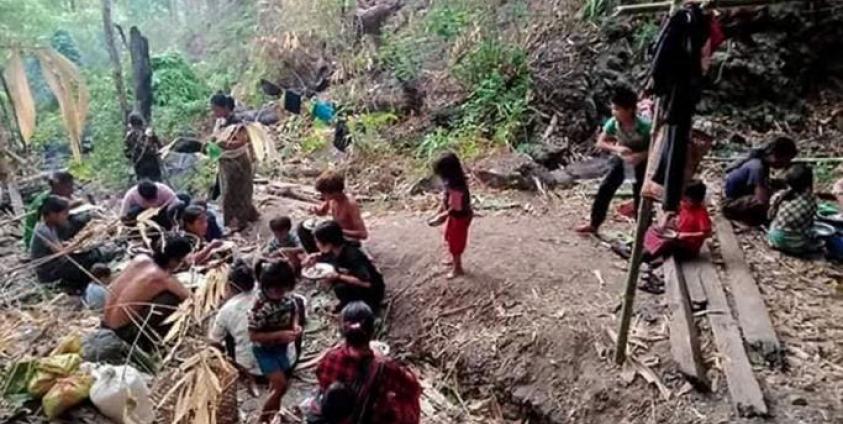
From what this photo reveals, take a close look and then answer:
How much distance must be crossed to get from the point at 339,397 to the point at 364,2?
10544 mm

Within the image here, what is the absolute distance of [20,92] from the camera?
195cm

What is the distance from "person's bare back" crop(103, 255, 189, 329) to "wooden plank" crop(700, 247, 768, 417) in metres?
3.13

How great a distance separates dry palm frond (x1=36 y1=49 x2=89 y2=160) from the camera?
6.18 ft

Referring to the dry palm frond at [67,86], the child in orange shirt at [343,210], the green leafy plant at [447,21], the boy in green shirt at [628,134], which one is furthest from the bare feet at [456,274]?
the green leafy plant at [447,21]

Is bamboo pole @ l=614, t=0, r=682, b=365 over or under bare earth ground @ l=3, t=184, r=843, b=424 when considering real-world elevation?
over

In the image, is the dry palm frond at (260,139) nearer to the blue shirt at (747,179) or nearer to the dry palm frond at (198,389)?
the dry palm frond at (198,389)

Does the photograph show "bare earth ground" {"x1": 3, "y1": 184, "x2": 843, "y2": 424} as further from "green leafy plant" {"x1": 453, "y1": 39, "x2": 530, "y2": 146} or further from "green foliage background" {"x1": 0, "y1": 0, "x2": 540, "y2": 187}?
"green foliage background" {"x1": 0, "y1": 0, "x2": 540, "y2": 187}

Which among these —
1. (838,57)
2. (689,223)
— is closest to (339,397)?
(689,223)

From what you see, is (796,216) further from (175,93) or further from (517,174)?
(175,93)

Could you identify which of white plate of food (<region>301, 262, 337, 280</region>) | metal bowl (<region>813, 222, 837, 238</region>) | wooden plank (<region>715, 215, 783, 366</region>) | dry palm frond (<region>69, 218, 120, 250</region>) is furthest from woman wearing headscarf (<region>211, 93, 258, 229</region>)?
metal bowl (<region>813, 222, 837, 238</region>)

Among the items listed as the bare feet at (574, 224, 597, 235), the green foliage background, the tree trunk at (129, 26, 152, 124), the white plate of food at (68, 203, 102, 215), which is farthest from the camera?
the tree trunk at (129, 26, 152, 124)

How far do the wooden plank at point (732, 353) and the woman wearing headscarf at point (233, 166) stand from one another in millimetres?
4148

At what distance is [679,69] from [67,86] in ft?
8.72

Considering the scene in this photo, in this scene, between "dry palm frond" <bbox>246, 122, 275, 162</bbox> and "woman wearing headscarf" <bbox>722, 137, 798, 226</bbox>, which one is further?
"woman wearing headscarf" <bbox>722, 137, 798, 226</bbox>
